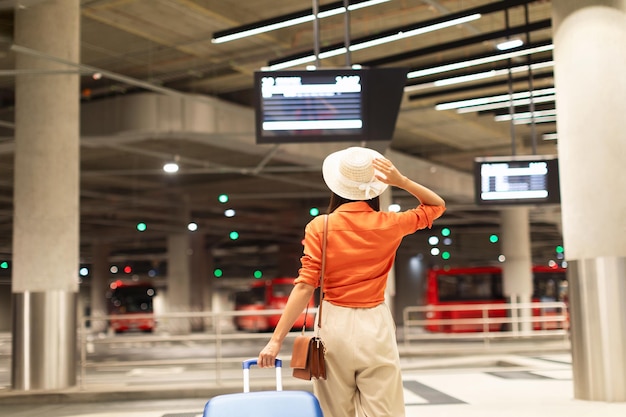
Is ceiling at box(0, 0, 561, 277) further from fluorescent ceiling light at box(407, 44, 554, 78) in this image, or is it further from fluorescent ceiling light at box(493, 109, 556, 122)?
fluorescent ceiling light at box(493, 109, 556, 122)

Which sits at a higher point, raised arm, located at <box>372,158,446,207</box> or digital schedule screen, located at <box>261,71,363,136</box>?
digital schedule screen, located at <box>261,71,363,136</box>

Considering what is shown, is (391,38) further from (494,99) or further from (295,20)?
(494,99)

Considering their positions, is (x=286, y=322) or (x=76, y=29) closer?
(x=286, y=322)

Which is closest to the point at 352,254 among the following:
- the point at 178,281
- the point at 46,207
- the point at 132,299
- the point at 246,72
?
the point at 46,207

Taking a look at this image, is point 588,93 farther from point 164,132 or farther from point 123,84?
point 123,84

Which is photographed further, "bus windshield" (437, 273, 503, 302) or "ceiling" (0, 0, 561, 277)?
"bus windshield" (437, 273, 503, 302)

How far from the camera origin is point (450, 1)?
45.1 ft

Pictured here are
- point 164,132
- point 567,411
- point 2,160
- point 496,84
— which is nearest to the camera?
point 567,411

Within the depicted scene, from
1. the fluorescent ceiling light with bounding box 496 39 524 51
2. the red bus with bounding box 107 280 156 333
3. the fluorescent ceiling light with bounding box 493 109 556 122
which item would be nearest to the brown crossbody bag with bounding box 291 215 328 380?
the fluorescent ceiling light with bounding box 496 39 524 51

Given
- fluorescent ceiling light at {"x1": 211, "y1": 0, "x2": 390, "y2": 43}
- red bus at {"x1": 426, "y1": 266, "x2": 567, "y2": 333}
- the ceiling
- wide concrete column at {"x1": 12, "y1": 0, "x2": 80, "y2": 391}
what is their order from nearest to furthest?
fluorescent ceiling light at {"x1": 211, "y1": 0, "x2": 390, "y2": 43}, wide concrete column at {"x1": 12, "y1": 0, "x2": 80, "y2": 391}, the ceiling, red bus at {"x1": 426, "y1": 266, "x2": 567, "y2": 333}

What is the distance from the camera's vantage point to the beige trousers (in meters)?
3.55

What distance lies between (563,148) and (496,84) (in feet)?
26.3

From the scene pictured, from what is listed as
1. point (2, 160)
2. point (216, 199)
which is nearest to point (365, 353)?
point (2, 160)

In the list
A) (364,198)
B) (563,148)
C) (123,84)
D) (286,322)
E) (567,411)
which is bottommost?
(567,411)
